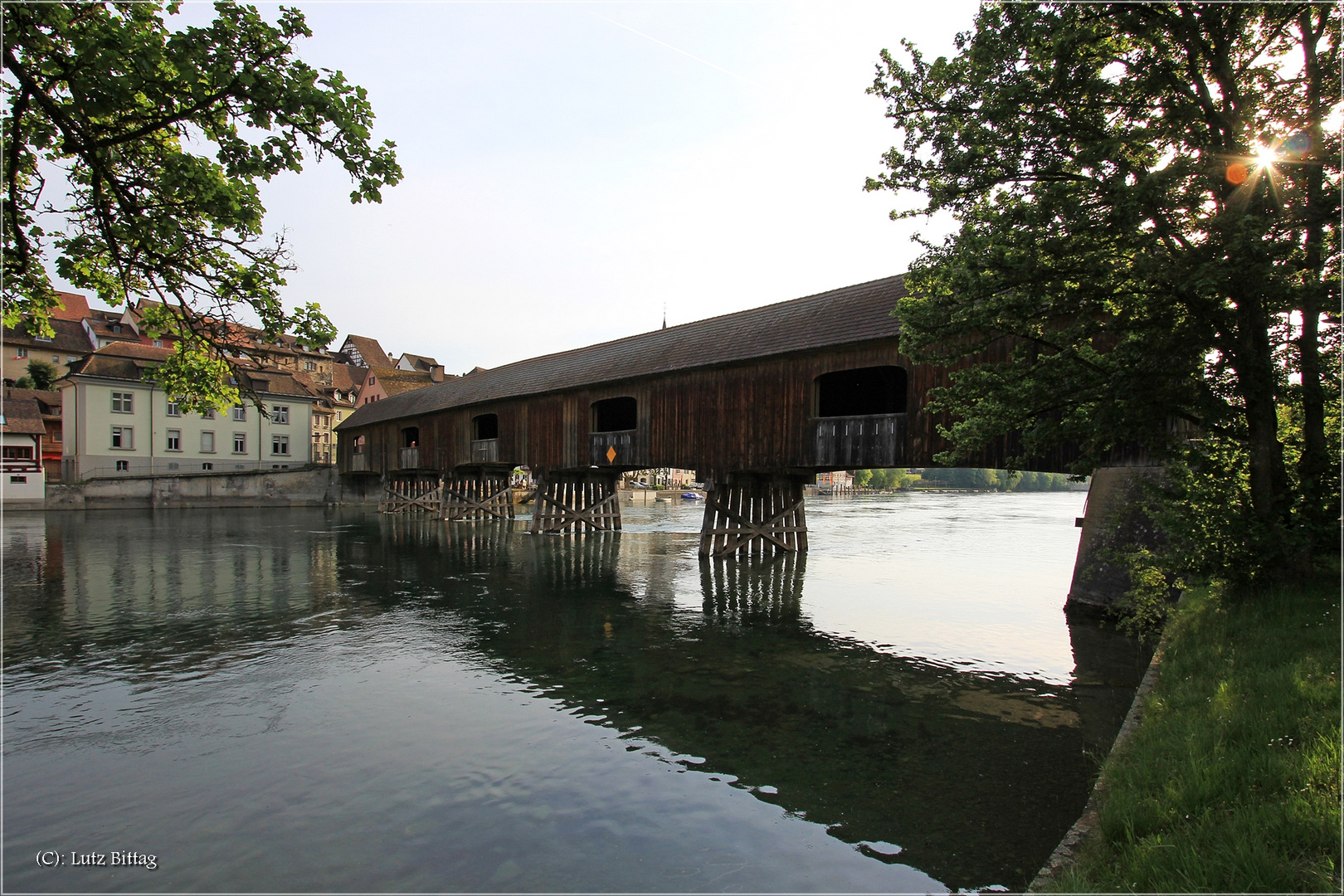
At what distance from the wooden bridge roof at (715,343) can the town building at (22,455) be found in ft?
68.3

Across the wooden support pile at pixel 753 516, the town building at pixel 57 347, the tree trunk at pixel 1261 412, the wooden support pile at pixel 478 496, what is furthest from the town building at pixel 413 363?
the tree trunk at pixel 1261 412

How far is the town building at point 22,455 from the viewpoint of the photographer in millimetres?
31516

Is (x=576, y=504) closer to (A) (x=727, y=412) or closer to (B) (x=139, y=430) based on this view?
(A) (x=727, y=412)

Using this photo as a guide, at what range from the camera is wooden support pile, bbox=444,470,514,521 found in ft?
99.5

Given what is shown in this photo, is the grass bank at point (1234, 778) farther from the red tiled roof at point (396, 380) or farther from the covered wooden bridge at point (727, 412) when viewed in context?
the red tiled roof at point (396, 380)

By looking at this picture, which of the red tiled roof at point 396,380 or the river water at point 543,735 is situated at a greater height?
the red tiled roof at point 396,380

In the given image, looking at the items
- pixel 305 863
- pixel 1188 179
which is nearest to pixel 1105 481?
pixel 1188 179

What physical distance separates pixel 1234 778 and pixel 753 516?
15.1 metres

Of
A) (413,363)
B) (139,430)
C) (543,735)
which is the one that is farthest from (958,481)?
(543,735)

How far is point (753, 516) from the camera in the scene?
1836cm

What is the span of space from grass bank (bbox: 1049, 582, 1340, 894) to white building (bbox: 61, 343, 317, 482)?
35465 mm

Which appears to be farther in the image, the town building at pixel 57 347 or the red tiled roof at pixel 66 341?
the red tiled roof at pixel 66 341

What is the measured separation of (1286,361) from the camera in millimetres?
5949

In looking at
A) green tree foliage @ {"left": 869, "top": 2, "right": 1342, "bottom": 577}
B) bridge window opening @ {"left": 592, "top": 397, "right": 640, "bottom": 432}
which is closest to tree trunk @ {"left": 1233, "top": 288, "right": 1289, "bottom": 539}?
green tree foliage @ {"left": 869, "top": 2, "right": 1342, "bottom": 577}
